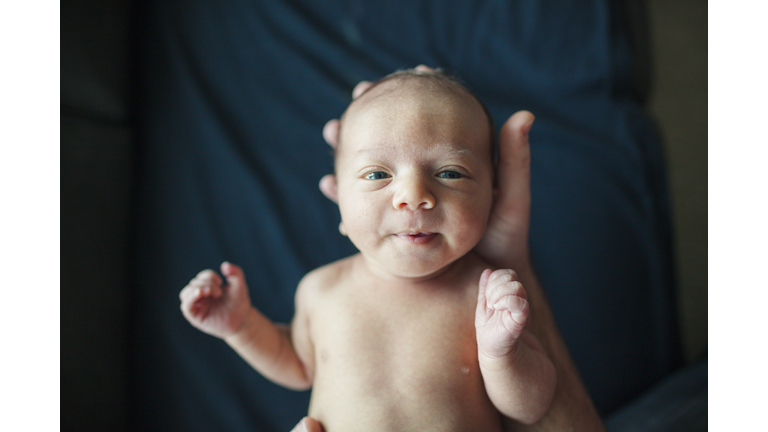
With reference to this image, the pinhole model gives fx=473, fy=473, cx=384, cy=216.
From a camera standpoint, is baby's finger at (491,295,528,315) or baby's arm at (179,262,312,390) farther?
baby's arm at (179,262,312,390)

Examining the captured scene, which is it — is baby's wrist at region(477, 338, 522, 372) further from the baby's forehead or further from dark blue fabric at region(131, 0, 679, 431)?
dark blue fabric at region(131, 0, 679, 431)

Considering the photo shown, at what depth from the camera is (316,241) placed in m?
1.59

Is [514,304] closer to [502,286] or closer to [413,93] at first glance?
[502,286]

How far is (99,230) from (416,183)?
95cm

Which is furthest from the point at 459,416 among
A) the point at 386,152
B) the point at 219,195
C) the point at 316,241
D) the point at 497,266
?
the point at 219,195

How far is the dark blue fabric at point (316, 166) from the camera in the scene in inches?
56.1

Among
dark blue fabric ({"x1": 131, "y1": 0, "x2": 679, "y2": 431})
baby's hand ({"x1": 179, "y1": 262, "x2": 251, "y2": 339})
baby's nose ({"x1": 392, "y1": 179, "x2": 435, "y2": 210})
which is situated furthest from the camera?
dark blue fabric ({"x1": 131, "y1": 0, "x2": 679, "y2": 431})

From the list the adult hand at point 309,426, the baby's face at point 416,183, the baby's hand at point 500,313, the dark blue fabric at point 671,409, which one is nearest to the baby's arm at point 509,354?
the baby's hand at point 500,313

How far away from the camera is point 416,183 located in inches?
31.4

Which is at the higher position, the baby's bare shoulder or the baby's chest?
the baby's bare shoulder

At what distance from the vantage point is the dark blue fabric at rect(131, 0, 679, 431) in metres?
1.43

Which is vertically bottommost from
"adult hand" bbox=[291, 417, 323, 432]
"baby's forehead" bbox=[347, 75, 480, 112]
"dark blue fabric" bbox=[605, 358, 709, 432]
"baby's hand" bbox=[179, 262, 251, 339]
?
"dark blue fabric" bbox=[605, 358, 709, 432]

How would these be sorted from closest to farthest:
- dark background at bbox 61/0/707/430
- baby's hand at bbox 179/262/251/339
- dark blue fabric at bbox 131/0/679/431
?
1. baby's hand at bbox 179/262/251/339
2. dark background at bbox 61/0/707/430
3. dark blue fabric at bbox 131/0/679/431

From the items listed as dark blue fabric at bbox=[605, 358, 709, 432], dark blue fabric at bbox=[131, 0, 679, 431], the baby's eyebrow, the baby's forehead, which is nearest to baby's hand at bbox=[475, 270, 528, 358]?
the baby's eyebrow
